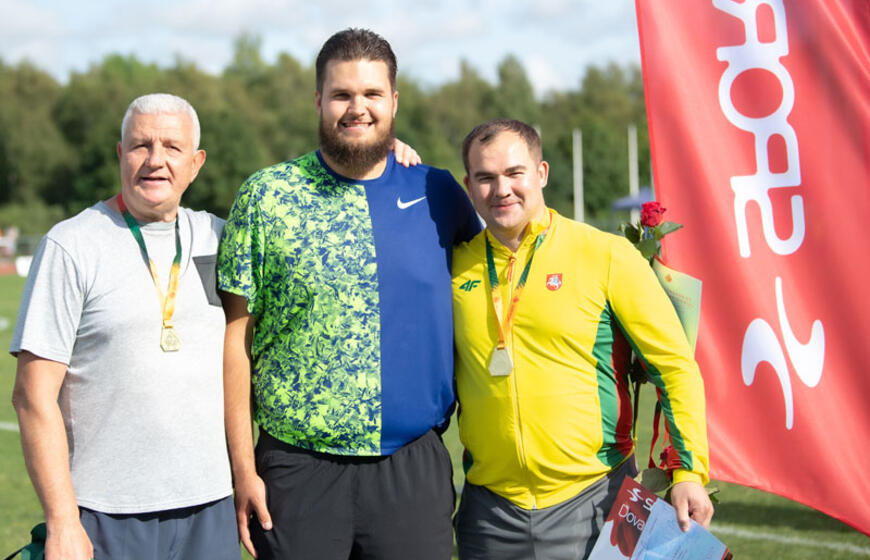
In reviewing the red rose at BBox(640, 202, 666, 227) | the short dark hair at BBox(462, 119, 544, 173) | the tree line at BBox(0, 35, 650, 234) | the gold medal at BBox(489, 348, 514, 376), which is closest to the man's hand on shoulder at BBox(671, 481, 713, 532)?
the gold medal at BBox(489, 348, 514, 376)

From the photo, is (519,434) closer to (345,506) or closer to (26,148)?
(345,506)

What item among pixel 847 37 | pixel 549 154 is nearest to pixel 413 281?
pixel 847 37


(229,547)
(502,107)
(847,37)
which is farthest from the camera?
(502,107)

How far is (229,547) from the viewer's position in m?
2.91

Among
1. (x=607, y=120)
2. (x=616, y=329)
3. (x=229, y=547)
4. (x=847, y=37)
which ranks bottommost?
(x=229, y=547)

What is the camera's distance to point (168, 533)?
2.80 metres

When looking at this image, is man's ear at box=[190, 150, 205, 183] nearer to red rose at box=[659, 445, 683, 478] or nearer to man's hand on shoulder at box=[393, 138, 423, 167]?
man's hand on shoulder at box=[393, 138, 423, 167]

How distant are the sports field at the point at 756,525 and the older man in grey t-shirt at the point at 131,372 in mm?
2940

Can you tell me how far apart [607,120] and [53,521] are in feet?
262

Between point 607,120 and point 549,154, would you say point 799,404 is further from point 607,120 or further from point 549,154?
point 607,120

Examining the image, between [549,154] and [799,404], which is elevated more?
[549,154]

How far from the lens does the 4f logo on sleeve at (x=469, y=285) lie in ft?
10.2

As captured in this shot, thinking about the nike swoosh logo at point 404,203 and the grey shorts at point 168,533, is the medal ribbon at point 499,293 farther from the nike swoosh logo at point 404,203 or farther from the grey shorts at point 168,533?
the grey shorts at point 168,533

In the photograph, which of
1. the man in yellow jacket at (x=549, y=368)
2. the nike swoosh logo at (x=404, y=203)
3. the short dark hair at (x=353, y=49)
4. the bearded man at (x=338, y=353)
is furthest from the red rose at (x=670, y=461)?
the short dark hair at (x=353, y=49)
